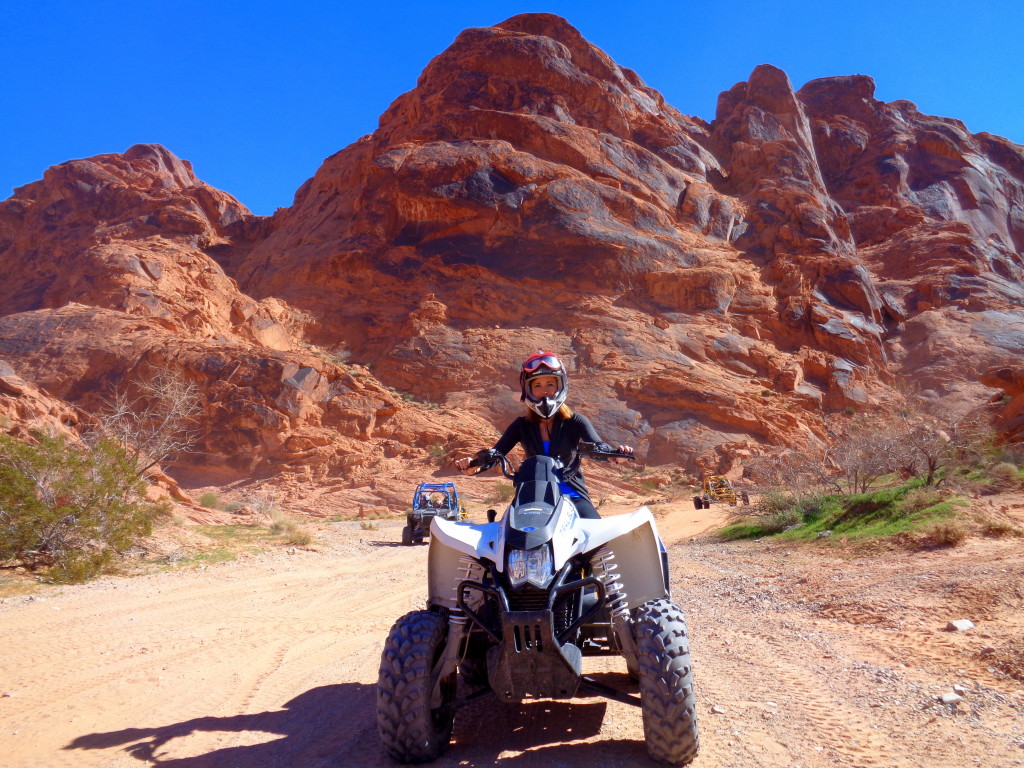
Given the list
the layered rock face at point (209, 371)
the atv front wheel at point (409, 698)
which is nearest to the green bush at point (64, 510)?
the atv front wheel at point (409, 698)

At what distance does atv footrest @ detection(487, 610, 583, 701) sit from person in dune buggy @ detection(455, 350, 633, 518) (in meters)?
1.29

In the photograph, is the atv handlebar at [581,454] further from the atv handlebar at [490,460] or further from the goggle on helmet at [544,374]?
the goggle on helmet at [544,374]

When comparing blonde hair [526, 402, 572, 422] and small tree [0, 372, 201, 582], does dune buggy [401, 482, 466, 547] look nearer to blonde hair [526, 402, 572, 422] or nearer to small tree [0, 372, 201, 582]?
small tree [0, 372, 201, 582]

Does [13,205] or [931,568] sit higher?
[13,205]

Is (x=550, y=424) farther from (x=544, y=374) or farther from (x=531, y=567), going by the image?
(x=531, y=567)

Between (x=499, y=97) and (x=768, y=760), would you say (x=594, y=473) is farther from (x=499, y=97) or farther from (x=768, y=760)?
(x=499, y=97)

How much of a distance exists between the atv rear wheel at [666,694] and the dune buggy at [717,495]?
1002 inches

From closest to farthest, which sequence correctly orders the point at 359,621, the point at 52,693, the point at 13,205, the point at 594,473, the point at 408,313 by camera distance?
1. the point at 52,693
2. the point at 359,621
3. the point at 594,473
4. the point at 408,313
5. the point at 13,205

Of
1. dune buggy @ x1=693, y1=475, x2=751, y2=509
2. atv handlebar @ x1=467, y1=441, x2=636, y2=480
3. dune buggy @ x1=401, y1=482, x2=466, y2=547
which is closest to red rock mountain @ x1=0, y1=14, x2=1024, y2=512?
dune buggy @ x1=693, y1=475, x2=751, y2=509

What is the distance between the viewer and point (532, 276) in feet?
162

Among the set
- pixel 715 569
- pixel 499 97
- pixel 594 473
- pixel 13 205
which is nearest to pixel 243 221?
pixel 13 205

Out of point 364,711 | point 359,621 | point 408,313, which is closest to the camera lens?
point 364,711

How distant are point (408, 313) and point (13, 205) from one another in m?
47.5

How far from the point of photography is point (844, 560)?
9.65 meters
